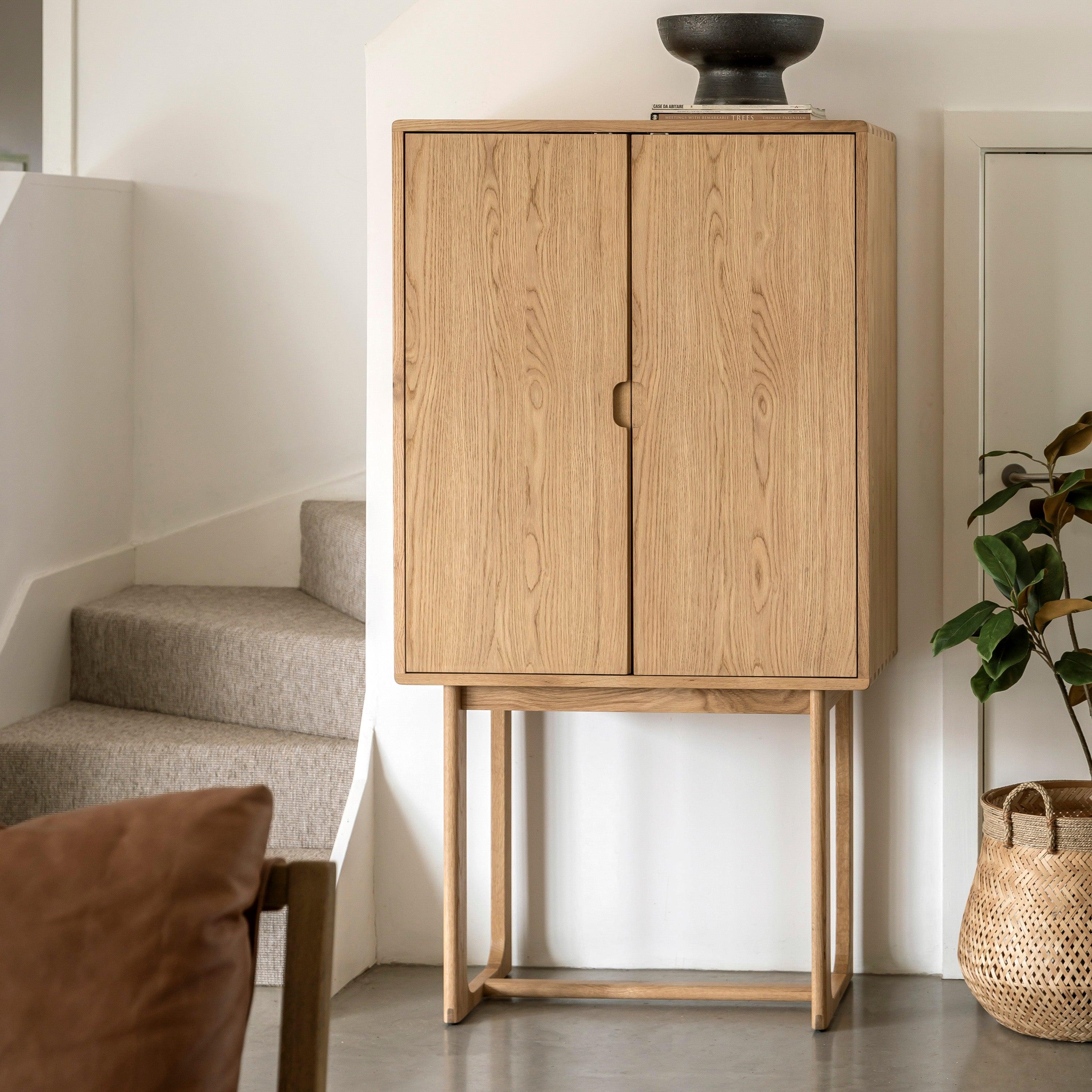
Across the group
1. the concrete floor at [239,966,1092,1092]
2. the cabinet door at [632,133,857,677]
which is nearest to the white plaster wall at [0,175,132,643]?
the concrete floor at [239,966,1092,1092]

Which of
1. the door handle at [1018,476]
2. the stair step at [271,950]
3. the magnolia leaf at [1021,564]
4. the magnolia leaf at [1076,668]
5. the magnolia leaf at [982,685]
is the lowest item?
the stair step at [271,950]

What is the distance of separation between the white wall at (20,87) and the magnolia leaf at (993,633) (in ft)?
16.0

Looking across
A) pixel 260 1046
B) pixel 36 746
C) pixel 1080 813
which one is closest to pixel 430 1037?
pixel 260 1046

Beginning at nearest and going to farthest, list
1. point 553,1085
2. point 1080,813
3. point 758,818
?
point 553,1085
point 1080,813
point 758,818

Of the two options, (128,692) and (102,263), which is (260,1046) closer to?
(128,692)

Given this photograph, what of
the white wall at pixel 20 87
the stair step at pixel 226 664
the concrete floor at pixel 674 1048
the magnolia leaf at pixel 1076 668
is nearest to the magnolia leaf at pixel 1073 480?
the magnolia leaf at pixel 1076 668

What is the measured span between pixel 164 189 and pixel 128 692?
5.37 ft

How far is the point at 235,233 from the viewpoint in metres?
4.14

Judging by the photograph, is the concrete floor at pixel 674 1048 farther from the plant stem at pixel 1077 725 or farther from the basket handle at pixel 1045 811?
the plant stem at pixel 1077 725

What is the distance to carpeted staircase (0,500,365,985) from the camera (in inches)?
120

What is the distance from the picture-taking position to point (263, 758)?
120 inches

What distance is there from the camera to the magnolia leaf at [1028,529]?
2.67 meters

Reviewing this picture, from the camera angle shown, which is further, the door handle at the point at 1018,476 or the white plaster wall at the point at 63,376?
the white plaster wall at the point at 63,376

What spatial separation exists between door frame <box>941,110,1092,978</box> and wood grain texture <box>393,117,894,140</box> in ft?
1.35
